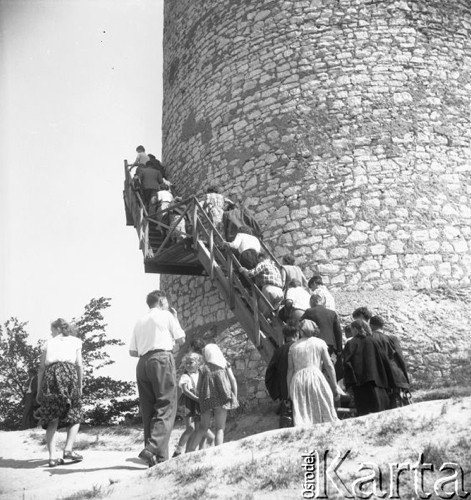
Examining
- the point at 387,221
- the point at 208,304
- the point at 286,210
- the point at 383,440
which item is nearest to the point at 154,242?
the point at 208,304

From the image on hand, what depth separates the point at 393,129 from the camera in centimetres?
1155

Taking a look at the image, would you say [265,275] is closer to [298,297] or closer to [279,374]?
[298,297]

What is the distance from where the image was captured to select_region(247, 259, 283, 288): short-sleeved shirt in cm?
916

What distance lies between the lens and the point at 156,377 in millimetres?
6625

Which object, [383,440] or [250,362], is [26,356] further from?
[383,440]

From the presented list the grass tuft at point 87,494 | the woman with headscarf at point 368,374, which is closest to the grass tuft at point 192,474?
the grass tuft at point 87,494

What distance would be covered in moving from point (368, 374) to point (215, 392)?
1390 mm

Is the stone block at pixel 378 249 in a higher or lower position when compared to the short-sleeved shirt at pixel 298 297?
higher

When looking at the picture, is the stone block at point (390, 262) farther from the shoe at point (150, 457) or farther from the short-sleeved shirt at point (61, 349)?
the shoe at point (150, 457)

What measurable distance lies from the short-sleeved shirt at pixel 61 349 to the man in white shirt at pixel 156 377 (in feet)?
2.29

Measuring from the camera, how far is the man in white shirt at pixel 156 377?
21.2 ft

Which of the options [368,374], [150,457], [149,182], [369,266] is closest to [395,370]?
[368,374]

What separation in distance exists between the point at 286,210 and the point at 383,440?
6228mm

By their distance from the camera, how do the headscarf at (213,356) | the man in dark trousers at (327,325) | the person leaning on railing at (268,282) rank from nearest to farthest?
1. the headscarf at (213,356)
2. the man in dark trousers at (327,325)
3. the person leaning on railing at (268,282)
